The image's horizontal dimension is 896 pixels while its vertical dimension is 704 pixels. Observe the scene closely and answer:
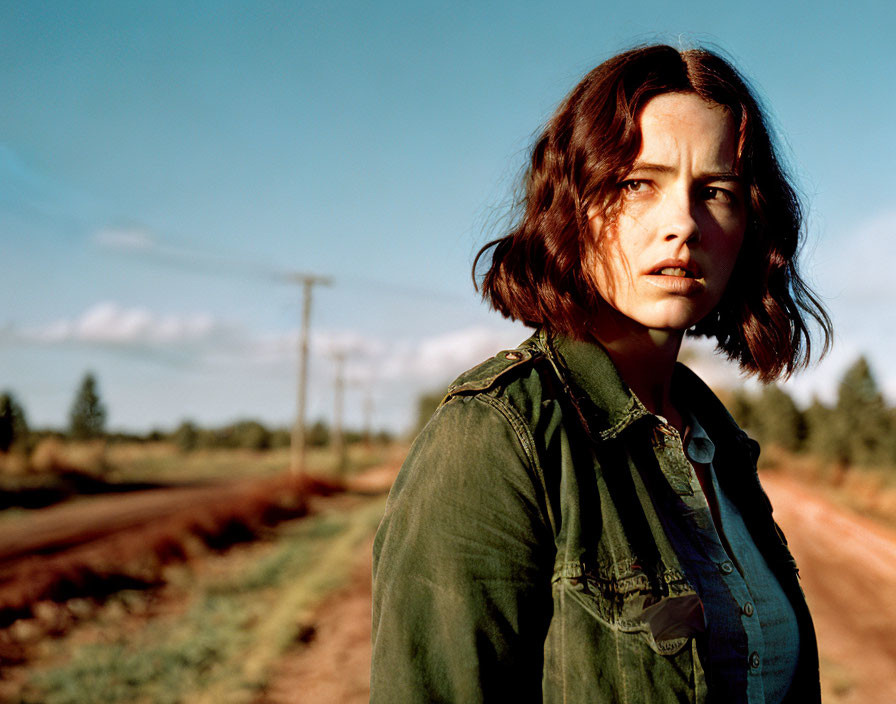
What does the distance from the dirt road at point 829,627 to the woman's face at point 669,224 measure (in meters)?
5.15

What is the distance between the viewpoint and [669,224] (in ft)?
4.76

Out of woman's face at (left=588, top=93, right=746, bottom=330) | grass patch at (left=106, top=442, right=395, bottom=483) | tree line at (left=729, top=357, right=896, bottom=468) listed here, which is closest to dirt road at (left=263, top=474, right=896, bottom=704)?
woman's face at (left=588, top=93, right=746, bottom=330)

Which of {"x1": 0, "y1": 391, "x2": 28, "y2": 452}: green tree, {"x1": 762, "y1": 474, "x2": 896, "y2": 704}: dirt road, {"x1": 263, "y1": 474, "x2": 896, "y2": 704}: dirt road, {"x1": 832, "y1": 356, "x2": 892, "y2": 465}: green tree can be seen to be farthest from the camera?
{"x1": 832, "y1": 356, "x2": 892, "y2": 465}: green tree

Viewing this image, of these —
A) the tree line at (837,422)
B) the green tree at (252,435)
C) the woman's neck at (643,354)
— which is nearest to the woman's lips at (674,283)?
the woman's neck at (643,354)

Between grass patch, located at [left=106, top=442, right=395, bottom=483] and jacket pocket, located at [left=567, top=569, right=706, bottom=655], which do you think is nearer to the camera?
jacket pocket, located at [left=567, top=569, right=706, bottom=655]

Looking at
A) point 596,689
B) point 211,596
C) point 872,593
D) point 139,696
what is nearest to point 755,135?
point 596,689

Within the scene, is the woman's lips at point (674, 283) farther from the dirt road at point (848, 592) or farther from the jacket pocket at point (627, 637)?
the dirt road at point (848, 592)

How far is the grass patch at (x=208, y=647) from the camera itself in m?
5.58

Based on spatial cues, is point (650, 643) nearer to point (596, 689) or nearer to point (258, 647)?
point (596, 689)

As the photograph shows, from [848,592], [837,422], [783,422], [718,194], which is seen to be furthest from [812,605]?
[783,422]

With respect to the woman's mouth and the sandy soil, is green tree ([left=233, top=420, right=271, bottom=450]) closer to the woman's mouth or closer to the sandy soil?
the sandy soil

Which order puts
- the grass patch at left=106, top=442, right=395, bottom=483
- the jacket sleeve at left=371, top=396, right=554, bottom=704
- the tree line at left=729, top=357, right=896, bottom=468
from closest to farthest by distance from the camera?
the jacket sleeve at left=371, top=396, right=554, bottom=704, the tree line at left=729, top=357, right=896, bottom=468, the grass patch at left=106, top=442, right=395, bottom=483

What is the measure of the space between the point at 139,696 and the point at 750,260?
5721 mm

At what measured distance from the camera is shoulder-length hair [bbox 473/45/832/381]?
4.90 feet
